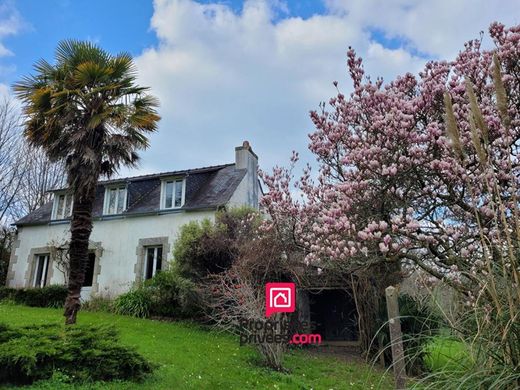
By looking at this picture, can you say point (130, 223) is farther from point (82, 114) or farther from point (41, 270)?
point (82, 114)

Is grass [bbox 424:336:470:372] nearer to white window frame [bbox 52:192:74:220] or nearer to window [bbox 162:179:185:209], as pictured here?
window [bbox 162:179:185:209]

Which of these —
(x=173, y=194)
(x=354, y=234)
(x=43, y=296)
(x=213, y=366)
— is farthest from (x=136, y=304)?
(x=354, y=234)

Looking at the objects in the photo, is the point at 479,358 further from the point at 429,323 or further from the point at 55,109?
the point at 55,109

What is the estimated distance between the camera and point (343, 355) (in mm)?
11344

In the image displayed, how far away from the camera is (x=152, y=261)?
16703mm

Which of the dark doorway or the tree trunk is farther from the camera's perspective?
the dark doorway

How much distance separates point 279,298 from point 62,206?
44.5ft

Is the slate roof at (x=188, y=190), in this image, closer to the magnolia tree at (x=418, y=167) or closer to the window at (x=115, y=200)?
the window at (x=115, y=200)

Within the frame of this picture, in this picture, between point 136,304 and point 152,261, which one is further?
point 152,261

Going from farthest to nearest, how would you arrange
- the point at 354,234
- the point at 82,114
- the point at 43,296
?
1. the point at 43,296
2. the point at 82,114
3. the point at 354,234

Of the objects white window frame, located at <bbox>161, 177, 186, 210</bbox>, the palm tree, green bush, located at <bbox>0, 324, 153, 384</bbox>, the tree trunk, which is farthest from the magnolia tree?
white window frame, located at <bbox>161, 177, 186, 210</bbox>

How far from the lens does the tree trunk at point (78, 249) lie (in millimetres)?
9742

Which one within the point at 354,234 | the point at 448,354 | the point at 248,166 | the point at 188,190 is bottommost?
the point at 448,354

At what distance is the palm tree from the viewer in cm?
1053
